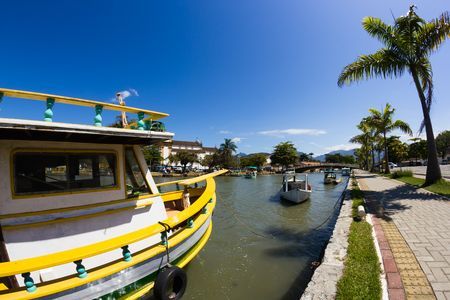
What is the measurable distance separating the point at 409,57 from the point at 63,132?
55.6ft

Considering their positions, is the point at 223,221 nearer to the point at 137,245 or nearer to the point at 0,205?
the point at 137,245

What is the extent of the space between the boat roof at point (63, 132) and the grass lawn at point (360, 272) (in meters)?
4.48

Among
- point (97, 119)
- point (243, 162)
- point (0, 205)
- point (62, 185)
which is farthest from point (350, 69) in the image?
point (243, 162)

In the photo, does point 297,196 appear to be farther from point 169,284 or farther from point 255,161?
point 255,161

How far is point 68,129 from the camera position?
386cm

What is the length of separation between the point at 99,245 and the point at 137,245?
168cm

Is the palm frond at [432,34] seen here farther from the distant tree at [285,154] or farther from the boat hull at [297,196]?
the distant tree at [285,154]

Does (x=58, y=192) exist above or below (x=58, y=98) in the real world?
below

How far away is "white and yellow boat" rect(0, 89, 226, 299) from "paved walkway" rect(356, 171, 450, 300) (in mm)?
Result: 4094

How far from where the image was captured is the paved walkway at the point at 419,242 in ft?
13.2

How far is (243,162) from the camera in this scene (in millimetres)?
98688

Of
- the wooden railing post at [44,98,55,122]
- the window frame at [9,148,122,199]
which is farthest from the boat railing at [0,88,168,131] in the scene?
Answer: the window frame at [9,148,122,199]

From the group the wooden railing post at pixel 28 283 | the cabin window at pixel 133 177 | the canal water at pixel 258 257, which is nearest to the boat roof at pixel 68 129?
the cabin window at pixel 133 177

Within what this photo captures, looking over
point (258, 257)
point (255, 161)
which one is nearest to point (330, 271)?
point (258, 257)
